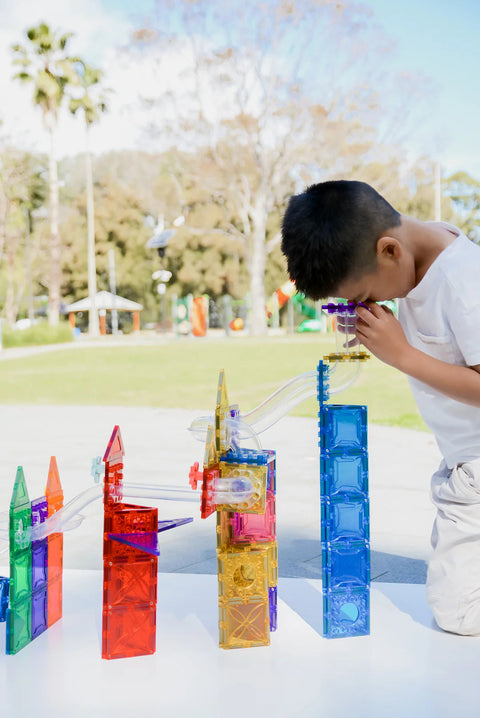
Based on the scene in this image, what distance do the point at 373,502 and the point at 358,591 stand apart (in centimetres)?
206

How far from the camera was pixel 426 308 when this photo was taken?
61.2 inches

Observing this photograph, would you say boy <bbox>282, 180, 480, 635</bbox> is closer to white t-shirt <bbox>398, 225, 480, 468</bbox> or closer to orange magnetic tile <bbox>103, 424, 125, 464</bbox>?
white t-shirt <bbox>398, 225, 480, 468</bbox>

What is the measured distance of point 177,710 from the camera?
1.30 m

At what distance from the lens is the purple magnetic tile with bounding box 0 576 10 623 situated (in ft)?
5.23

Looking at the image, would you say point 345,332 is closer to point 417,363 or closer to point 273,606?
point 417,363

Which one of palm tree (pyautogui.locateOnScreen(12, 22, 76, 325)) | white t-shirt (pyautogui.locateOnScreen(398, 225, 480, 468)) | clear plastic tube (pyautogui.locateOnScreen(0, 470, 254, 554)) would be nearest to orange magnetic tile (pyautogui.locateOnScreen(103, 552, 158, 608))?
clear plastic tube (pyautogui.locateOnScreen(0, 470, 254, 554))

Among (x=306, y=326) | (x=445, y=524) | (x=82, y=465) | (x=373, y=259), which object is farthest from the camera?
(x=306, y=326)

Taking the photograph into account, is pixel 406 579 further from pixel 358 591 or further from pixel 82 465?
pixel 82 465

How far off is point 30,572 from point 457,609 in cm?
86

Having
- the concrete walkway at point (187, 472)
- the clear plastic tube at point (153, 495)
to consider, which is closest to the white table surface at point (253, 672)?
the clear plastic tube at point (153, 495)

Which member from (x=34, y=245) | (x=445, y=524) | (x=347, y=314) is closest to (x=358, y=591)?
(x=445, y=524)

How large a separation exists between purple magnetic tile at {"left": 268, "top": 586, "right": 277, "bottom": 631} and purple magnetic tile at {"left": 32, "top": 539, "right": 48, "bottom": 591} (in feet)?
1.52

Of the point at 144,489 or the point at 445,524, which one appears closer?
the point at 144,489

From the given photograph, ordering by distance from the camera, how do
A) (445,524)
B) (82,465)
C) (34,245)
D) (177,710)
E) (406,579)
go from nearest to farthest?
1. (177,710)
2. (445,524)
3. (406,579)
4. (82,465)
5. (34,245)
